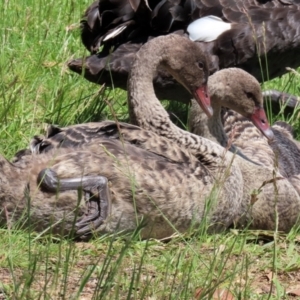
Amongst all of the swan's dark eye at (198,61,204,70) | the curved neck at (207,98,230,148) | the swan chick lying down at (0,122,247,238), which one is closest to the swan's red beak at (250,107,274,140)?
the curved neck at (207,98,230,148)

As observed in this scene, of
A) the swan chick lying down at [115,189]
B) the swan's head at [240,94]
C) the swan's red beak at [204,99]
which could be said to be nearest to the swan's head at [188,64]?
the swan's red beak at [204,99]

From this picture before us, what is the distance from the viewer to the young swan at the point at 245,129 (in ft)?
17.2

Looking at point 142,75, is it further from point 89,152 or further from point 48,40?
point 48,40

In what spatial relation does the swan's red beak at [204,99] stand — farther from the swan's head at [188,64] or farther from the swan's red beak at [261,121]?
the swan's red beak at [261,121]

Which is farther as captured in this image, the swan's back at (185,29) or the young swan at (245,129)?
the swan's back at (185,29)

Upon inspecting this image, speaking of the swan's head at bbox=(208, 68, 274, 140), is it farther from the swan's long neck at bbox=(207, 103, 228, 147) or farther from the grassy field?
the grassy field

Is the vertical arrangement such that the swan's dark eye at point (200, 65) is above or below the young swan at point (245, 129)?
above

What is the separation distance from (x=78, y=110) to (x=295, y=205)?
4.89 feet

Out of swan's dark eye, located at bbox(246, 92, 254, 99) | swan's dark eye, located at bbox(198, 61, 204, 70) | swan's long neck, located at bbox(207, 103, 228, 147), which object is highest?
swan's dark eye, located at bbox(198, 61, 204, 70)

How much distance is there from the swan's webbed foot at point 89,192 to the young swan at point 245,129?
124cm

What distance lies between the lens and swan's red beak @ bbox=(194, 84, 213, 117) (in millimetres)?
5148

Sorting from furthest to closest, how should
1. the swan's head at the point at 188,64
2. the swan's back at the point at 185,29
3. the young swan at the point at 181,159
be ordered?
the swan's back at the point at 185,29, the swan's head at the point at 188,64, the young swan at the point at 181,159

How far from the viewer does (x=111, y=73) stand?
19.1 feet

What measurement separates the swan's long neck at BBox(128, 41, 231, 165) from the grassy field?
46cm
